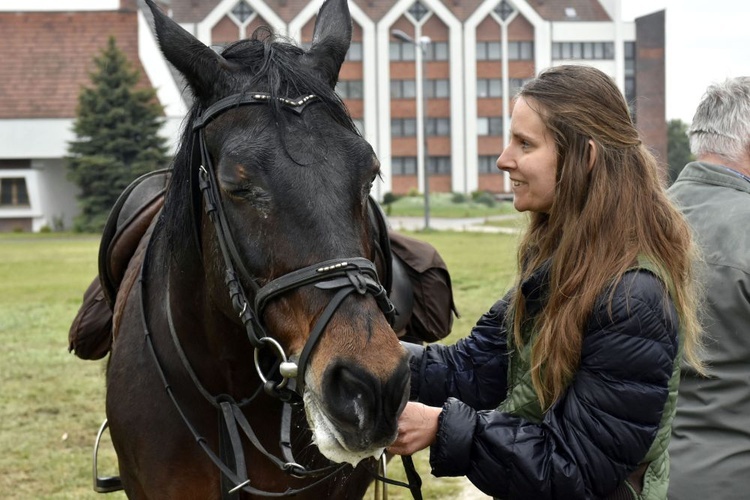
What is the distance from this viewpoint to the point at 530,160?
8.58 ft

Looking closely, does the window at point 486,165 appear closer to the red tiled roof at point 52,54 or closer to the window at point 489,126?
the window at point 489,126

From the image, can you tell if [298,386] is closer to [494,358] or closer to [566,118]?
[494,358]

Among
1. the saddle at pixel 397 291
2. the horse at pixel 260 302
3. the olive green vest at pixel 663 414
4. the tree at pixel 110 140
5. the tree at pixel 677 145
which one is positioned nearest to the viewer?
the horse at pixel 260 302

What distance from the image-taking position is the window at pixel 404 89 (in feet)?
195

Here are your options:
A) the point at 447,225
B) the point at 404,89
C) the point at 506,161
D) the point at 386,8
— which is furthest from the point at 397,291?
the point at 386,8

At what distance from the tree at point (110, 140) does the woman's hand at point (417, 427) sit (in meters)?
40.0

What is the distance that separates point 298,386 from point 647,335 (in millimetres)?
909

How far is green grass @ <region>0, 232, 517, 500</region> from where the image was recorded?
21.5 ft

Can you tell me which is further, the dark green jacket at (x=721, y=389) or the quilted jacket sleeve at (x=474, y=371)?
the dark green jacket at (x=721, y=389)

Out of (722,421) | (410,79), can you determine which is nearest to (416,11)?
(410,79)

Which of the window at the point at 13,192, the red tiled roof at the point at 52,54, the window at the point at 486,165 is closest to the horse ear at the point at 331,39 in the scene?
the red tiled roof at the point at 52,54

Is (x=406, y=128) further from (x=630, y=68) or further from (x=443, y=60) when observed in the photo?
(x=630, y=68)

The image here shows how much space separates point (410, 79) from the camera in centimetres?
5950

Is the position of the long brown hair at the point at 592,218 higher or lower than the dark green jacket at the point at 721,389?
higher
